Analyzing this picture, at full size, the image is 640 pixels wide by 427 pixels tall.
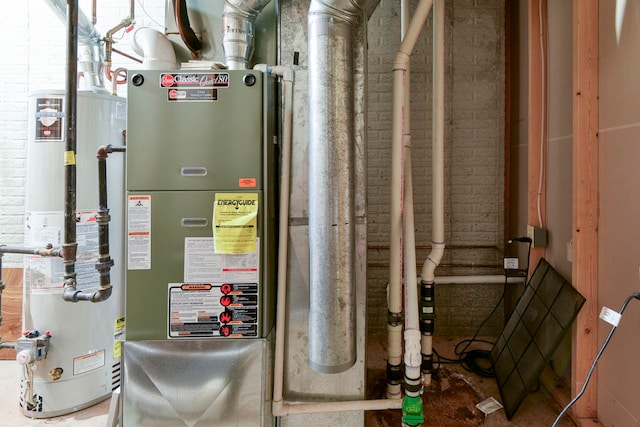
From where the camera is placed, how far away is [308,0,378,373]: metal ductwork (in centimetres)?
124

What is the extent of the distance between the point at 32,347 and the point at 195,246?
1.19 meters

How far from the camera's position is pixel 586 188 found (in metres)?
1.70

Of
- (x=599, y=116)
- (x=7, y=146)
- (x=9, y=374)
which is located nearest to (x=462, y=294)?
(x=599, y=116)

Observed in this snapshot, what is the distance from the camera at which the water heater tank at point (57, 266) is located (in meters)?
1.72

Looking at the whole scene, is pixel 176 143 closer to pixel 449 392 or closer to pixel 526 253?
pixel 449 392

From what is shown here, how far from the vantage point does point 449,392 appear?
6.52ft

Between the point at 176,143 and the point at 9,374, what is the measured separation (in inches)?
84.5

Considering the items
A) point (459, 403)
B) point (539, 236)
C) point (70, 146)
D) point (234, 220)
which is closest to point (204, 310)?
point (234, 220)

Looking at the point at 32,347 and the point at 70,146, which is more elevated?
the point at 70,146

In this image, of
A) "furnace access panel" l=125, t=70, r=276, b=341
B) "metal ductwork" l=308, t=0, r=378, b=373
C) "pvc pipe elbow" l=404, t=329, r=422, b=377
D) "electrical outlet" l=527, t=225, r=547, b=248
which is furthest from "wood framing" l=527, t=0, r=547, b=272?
"furnace access panel" l=125, t=70, r=276, b=341

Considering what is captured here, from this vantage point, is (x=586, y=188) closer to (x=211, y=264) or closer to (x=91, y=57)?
(x=211, y=264)

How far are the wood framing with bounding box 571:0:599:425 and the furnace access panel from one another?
5.24ft

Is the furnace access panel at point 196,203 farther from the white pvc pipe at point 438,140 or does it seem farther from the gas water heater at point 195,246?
the white pvc pipe at point 438,140

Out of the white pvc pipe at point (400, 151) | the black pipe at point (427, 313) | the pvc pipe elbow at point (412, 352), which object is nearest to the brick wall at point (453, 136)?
the black pipe at point (427, 313)
